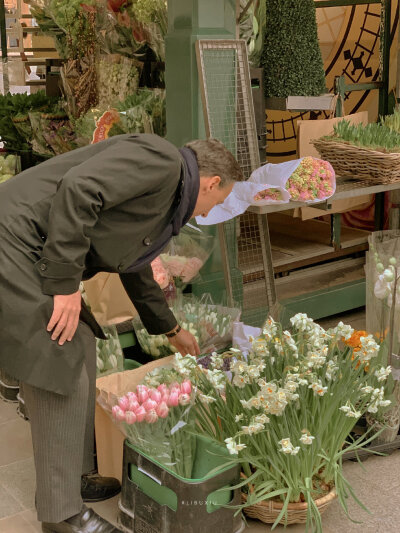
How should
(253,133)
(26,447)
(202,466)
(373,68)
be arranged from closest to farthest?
→ 1. (202,466)
2. (26,447)
3. (253,133)
4. (373,68)

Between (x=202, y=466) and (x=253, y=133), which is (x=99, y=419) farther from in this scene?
(x=253, y=133)

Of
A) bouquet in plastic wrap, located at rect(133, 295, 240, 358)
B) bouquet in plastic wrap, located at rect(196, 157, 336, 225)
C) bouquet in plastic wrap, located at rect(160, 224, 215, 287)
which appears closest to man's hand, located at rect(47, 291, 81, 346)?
bouquet in plastic wrap, located at rect(133, 295, 240, 358)

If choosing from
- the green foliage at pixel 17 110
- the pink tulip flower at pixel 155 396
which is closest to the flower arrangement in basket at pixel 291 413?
the pink tulip flower at pixel 155 396

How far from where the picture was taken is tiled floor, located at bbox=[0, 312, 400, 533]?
273cm

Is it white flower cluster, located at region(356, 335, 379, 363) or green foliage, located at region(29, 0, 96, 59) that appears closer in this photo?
white flower cluster, located at region(356, 335, 379, 363)

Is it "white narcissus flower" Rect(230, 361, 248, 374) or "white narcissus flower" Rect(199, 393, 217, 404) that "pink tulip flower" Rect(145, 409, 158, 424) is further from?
"white narcissus flower" Rect(230, 361, 248, 374)

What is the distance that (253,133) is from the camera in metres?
3.84

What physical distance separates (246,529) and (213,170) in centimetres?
125

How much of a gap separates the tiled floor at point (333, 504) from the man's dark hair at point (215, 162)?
1.13m

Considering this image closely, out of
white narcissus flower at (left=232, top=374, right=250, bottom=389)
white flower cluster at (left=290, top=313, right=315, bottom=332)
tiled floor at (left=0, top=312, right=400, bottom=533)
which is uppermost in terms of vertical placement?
white flower cluster at (left=290, top=313, right=315, bottom=332)

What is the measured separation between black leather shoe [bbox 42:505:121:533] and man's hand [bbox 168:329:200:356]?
0.69m

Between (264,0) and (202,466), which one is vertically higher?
(264,0)

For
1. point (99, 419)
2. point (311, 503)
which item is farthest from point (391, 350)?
point (99, 419)

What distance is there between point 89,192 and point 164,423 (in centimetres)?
82
